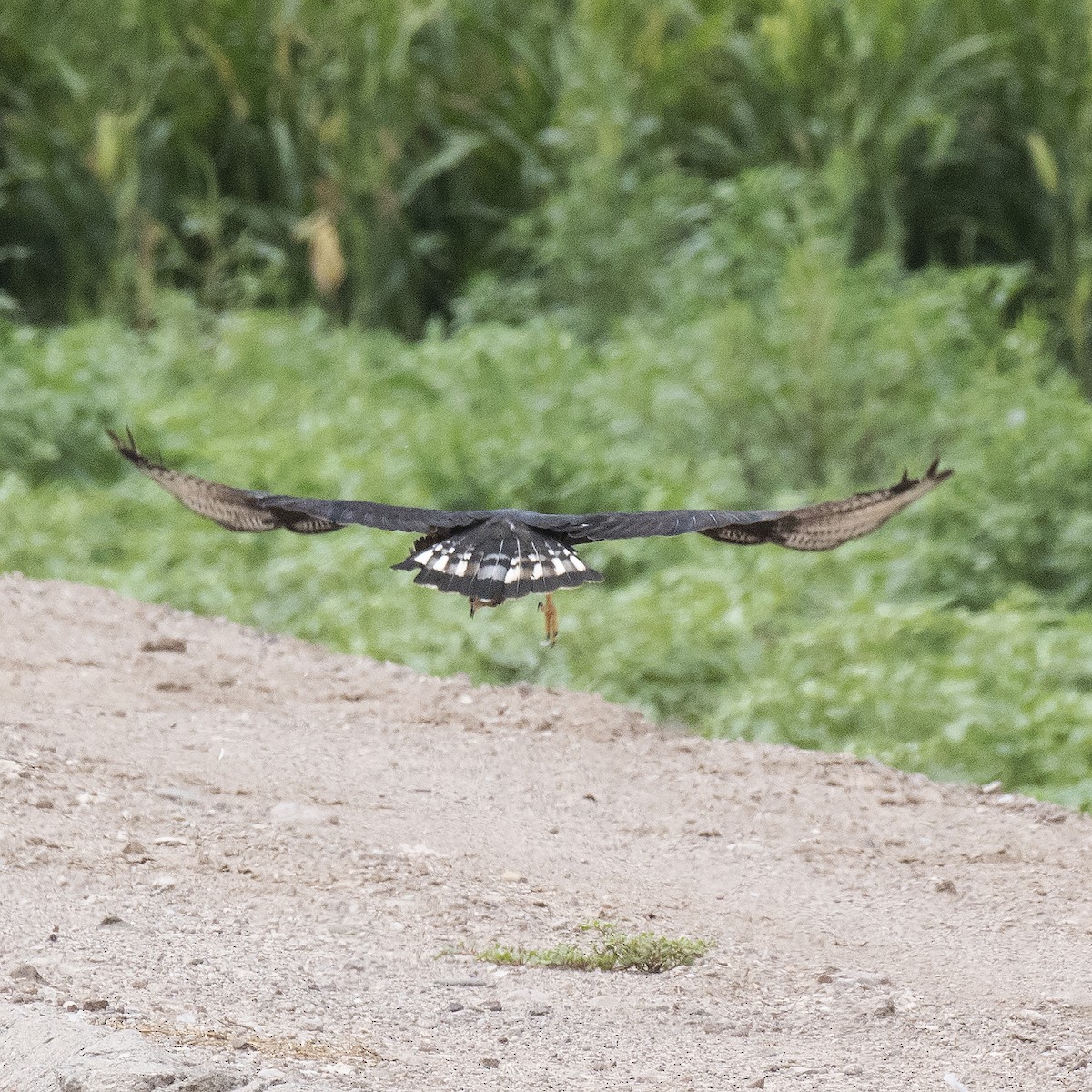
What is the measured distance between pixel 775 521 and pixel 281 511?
114cm

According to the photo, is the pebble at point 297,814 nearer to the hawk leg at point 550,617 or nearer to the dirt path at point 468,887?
the dirt path at point 468,887

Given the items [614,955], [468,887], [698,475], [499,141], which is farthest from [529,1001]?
[499,141]

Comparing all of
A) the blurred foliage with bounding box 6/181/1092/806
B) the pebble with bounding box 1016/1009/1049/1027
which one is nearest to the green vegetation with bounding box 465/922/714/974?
the pebble with bounding box 1016/1009/1049/1027

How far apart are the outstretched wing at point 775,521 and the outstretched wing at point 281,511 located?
0.28 metres

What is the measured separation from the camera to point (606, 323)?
10.8m

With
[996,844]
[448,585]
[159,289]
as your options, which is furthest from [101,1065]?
[159,289]

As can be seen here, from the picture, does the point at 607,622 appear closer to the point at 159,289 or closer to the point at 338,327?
the point at 338,327

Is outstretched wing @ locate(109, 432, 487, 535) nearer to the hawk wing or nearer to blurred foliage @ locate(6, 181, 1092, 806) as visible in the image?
the hawk wing

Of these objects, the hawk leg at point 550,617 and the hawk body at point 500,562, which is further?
the hawk leg at point 550,617

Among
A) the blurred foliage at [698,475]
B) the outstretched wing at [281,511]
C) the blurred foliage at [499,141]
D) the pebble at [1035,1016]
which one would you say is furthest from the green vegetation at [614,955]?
the blurred foliage at [499,141]

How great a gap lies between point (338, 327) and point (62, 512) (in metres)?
3.84

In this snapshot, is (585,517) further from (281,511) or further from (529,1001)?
(529,1001)

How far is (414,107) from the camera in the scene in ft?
38.7

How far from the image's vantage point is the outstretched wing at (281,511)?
3.86m
